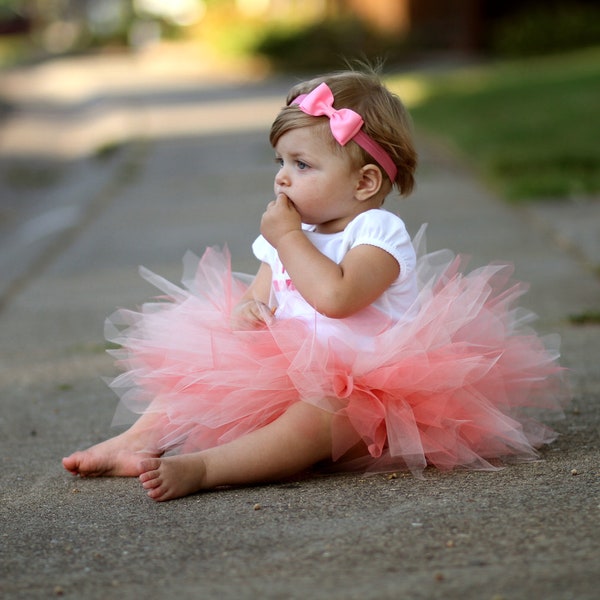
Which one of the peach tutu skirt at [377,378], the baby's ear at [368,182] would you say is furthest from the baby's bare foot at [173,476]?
the baby's ear at [368,182]

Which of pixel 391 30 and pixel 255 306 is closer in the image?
pixel 255 306

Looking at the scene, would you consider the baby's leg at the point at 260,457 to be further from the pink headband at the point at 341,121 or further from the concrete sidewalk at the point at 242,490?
the pink headband at the point at 341,121

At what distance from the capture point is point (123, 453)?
3.14m

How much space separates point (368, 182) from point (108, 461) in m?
1.04

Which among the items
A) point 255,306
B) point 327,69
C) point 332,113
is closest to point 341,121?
point 332,113

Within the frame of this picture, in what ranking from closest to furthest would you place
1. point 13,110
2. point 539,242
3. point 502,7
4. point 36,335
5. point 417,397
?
point 417,397 → point 36,335 → point 539,242 → point 13,110 → point 502,7

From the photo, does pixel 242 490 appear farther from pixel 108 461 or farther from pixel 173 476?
pixel 108 461

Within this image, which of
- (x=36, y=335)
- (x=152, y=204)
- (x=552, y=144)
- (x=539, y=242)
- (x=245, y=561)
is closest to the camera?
(x=245, y=561)

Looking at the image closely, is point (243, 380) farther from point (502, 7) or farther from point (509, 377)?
point (502, 7)

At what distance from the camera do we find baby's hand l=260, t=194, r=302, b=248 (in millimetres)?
3059

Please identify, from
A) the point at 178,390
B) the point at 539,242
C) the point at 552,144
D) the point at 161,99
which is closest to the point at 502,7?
the point at 161,99

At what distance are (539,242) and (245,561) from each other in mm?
4837

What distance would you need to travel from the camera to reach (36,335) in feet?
17.6

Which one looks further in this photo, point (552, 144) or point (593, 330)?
point (552, 144)
